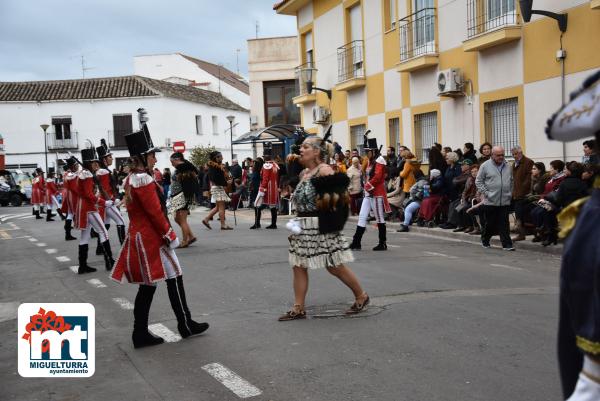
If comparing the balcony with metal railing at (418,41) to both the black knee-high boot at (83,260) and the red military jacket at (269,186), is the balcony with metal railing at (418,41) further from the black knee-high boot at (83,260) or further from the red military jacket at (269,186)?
the black knee-high boot at (83,260)

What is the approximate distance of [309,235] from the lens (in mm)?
7004

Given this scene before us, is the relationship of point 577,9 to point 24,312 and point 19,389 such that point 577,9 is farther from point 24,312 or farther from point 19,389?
point 19,389

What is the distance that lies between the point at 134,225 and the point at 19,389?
1699mm

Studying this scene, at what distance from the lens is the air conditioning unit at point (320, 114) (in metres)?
26.4

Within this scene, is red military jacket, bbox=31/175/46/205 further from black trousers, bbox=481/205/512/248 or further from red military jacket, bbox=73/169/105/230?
black trousers, bbox=481/205/512/248

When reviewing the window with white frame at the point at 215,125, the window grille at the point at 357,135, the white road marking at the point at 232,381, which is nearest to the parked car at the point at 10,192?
the window with white frame at the point at 215,125

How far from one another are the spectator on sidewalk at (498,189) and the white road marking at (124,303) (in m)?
6.75

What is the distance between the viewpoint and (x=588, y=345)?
7.04 ft

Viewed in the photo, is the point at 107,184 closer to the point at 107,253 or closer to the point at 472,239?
the point at 107,253

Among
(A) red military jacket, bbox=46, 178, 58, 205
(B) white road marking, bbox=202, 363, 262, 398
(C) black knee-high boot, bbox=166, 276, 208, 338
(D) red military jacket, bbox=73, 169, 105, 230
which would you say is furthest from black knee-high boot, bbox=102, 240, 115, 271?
(A) red military jacket, bbox=46, 178, 58, 205

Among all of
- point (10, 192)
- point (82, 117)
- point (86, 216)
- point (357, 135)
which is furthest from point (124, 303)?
point (82, 117)

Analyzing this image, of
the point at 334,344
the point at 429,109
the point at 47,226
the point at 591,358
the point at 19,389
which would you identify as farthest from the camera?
the point at 47,226

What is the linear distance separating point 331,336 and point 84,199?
20.0ft

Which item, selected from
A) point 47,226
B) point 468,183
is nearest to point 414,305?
point 468,183
